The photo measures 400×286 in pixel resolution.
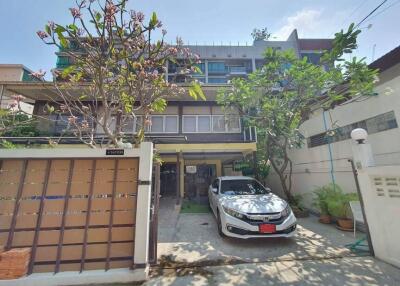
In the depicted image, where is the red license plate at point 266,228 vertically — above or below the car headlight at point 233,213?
→ below

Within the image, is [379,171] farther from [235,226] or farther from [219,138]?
[219,138]

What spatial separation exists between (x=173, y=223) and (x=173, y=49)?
5.58m

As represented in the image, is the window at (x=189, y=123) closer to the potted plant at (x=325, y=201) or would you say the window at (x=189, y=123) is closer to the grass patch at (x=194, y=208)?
the grass patch at (x=194, y=208)

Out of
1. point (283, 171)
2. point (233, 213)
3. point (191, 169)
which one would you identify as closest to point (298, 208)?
point (283, 171)

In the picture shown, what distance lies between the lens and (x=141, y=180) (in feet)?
12.0

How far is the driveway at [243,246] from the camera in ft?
13.7

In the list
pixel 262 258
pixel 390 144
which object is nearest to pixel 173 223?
pixel 262 258

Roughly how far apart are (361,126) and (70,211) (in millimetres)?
8064

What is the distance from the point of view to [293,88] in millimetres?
7500

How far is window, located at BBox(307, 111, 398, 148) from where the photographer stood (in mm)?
5286

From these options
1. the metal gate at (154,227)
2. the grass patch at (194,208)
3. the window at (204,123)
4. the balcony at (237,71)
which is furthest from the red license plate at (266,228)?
the balcony at (237,71)

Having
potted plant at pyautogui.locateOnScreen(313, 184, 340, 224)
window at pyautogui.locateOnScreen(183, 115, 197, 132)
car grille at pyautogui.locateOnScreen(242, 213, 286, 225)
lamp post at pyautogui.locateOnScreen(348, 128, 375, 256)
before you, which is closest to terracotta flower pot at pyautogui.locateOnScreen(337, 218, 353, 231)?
potted plant at pyautogui.locateOnScreen(313, 184, 340, 224)

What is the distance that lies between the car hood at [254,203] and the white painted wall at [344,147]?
288 centimetres

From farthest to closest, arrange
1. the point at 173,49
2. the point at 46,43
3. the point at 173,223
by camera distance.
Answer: the point at 173,223
the point at 173,49
the point at 46,43
